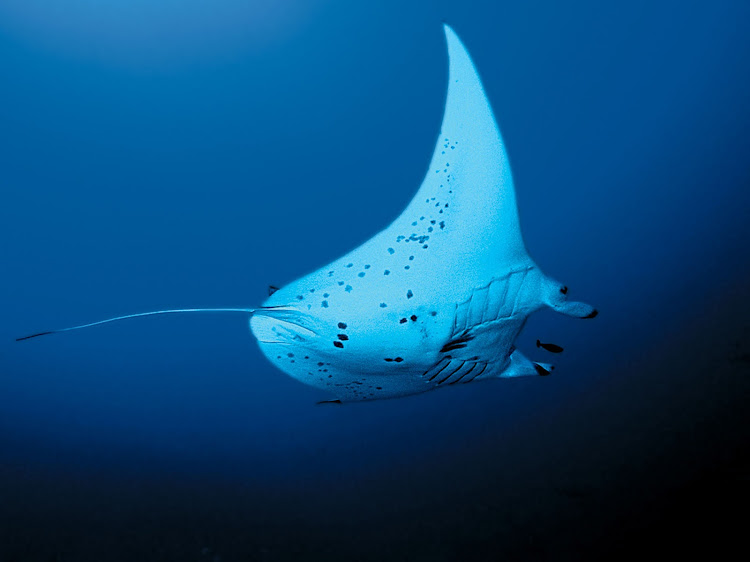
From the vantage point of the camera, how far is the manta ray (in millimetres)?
1813

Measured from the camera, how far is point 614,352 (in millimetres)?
14969

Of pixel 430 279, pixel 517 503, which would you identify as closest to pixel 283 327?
pixel 430 279

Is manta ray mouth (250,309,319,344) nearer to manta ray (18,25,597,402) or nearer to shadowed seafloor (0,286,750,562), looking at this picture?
manta ray (18,25,597,402)

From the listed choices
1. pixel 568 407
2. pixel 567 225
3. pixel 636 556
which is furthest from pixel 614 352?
pixel 636 556

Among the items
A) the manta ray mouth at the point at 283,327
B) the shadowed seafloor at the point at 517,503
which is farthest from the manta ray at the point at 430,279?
the shadowed seafloor at the point at 517,503

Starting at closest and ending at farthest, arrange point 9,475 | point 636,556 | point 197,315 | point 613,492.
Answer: point 636,556 < point 613,492 < point 9,475 < point 197,315

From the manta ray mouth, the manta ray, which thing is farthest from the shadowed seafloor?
the manta ray mouth

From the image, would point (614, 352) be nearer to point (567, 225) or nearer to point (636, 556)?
point (567, 225)

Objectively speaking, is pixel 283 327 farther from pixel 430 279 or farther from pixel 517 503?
pixel 517 503

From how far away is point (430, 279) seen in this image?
194cm

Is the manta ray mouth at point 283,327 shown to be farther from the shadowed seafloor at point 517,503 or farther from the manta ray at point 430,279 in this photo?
the shadowed seafloor at point 517,503

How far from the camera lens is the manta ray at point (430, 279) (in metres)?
1.81

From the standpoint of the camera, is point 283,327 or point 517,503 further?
point 517,503

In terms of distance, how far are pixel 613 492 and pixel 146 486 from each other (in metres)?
11.5
